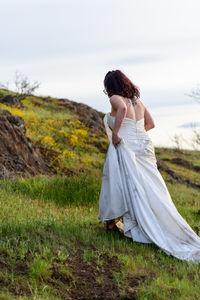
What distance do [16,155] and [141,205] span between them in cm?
735

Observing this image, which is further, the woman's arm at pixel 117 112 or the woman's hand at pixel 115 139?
the woman's hand at pixel 115 139

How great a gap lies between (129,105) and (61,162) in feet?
32.9

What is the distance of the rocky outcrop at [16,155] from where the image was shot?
13010mm

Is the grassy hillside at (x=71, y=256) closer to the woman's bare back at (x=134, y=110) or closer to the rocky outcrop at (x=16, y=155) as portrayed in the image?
the rocky outcrop at (x=16, y=155)

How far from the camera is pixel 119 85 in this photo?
25.2ft

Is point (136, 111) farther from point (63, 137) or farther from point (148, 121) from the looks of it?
point (63, 137)

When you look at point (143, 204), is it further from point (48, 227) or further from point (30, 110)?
point (30, 110)

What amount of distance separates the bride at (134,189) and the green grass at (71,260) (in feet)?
0.81

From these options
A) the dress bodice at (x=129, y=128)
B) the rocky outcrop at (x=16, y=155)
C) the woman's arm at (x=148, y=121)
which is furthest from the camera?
the rocky outcrop at (x=16, y=155)

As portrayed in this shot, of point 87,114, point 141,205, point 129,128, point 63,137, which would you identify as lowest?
point 63,137

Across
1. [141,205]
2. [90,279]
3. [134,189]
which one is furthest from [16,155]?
[90,279]

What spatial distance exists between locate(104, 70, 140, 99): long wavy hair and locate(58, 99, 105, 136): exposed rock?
19309mm

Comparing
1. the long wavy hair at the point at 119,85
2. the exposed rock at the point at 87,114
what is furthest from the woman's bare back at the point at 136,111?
the exposed rock at the point at 87,114

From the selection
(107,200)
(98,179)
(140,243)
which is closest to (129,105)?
(107,200)
